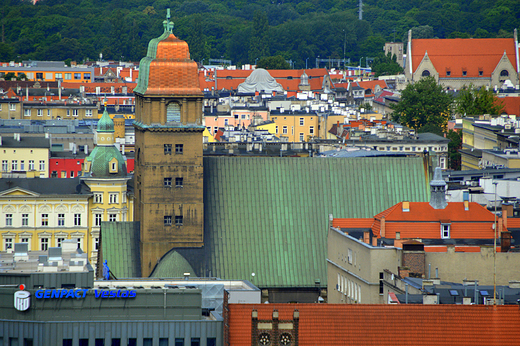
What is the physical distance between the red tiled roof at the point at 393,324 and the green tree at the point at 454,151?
339 feet

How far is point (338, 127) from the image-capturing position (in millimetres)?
177500

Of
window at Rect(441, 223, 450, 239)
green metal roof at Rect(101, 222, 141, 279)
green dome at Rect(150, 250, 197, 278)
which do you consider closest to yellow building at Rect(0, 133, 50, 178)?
green metal roof at Rect(101, 222, 141, 279)

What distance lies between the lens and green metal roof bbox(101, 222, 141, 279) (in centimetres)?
8750

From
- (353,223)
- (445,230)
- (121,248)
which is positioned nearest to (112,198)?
(121,248)

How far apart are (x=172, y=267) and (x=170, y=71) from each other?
12.7 m

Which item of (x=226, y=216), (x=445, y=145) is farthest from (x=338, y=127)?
(x=226, y=216)

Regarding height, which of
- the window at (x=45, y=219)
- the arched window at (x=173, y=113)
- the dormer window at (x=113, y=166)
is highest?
the arched window at (x=173, y=113)

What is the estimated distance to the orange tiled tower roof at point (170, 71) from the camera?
285 feet

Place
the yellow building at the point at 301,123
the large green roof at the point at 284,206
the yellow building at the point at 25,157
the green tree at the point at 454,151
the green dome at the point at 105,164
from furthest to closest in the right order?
the yellow building at the point at 301,123 → the green tree at the point at 454,151 → the yellow building at the point at 25,157 → the green dome at the point at 105,164 → the large green roof at the point at 284,206

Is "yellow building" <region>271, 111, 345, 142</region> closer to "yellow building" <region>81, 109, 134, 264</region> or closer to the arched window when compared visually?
"yellow building" <region>81, 109, 134, 264</region>

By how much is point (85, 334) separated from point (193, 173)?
25.6 m

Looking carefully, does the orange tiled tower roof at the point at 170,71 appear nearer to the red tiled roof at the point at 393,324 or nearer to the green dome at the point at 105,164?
the red tiled roof at the point at 393,324

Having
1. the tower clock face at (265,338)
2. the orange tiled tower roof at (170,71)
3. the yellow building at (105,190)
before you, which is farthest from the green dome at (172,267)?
the yellow building at (105,190)

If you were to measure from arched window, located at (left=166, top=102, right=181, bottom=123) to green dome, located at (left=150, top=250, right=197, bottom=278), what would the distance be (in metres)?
8.61
